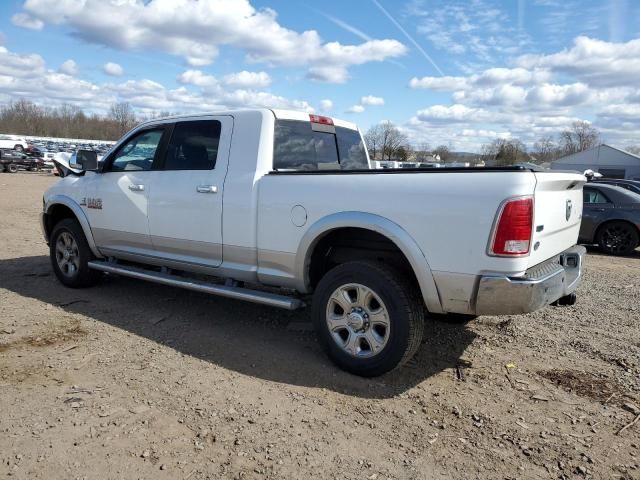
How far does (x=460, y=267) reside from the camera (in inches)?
134

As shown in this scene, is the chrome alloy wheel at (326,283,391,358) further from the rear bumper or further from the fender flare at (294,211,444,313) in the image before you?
the rear bumper

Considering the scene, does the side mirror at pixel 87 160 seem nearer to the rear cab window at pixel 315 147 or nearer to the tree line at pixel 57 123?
the rear cab window at pixel 315 147

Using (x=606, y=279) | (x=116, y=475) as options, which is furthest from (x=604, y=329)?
(x=116, y=475)

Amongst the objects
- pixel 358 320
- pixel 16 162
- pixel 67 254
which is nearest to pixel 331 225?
pixel 358 320

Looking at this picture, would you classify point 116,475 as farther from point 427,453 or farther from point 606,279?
point 606,279

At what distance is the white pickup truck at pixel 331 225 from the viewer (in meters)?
3.32

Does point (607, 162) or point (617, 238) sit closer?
point (617, 238)

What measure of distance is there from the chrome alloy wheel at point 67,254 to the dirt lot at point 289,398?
617 millimetres

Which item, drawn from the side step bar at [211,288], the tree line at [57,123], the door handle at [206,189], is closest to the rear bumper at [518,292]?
the side step bar at [211,288]

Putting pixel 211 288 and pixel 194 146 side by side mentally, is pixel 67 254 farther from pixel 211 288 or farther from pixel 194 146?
pixel 211 288

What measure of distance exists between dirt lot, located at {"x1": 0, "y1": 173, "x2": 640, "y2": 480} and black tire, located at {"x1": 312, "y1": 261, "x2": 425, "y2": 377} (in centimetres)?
15

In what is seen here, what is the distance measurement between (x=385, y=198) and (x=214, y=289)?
5.97 ft

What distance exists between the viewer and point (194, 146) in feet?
16.4

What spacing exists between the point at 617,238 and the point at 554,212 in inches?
336
